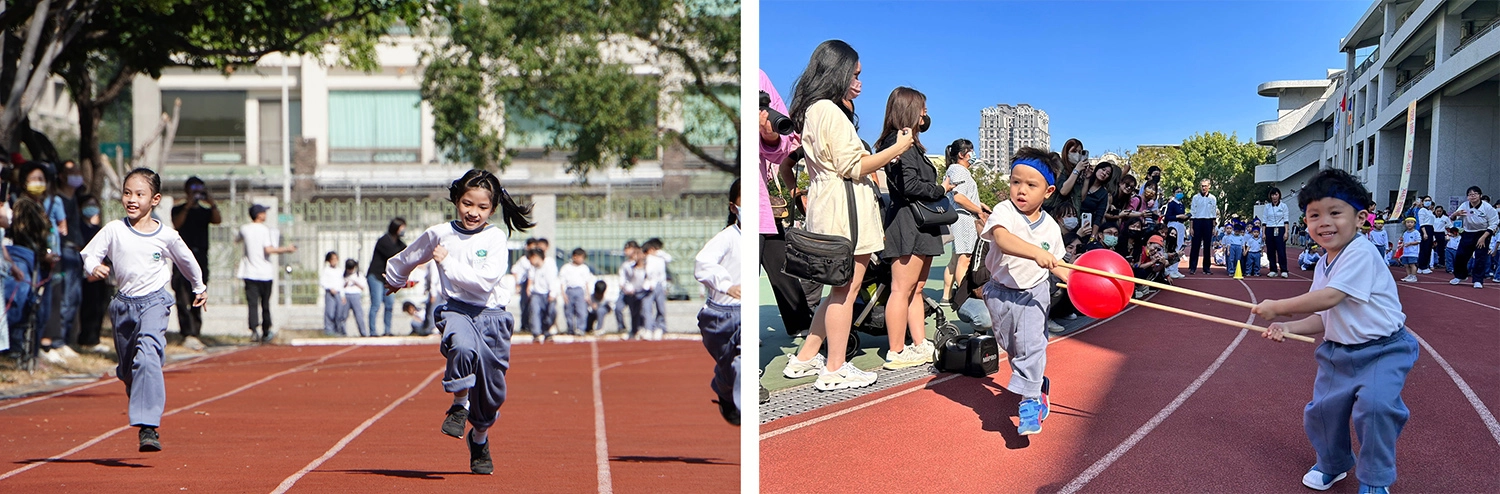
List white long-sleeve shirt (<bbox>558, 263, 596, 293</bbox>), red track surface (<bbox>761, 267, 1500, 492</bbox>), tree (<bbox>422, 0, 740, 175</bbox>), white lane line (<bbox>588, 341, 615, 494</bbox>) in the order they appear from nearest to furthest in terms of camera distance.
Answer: red track surface (<bbox>761, 267, 1500, 492</bbox>)
white lane line (<bbox>588, 341, 615, 494</bbox>)
white long-sleeve shirt (<bbox>558, 263, 596, 293</bbox>)
tree (<bbox>422, 0, 740, 175</bbox>)

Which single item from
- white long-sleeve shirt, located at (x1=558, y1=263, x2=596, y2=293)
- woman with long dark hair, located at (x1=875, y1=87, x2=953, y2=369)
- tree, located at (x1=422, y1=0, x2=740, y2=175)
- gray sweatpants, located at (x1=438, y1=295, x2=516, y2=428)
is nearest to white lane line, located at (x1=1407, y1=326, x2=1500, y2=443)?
woman with long dark hair, located at (x1=875, y1=87, x2=953, y2=369)

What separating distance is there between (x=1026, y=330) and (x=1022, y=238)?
0.92 ft

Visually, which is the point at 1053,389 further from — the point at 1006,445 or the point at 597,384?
the point at 597,384

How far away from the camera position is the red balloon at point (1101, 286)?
3.04 m

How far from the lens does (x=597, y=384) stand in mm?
8586

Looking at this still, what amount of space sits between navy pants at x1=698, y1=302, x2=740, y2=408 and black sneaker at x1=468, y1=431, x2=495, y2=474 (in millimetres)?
825

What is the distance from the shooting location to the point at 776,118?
135 inches

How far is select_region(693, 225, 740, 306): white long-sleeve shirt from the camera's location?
132 inches

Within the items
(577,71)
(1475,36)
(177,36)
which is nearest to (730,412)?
(1475,36)

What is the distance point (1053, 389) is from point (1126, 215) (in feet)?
2.04

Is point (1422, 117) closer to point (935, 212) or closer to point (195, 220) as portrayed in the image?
point (935, 212)

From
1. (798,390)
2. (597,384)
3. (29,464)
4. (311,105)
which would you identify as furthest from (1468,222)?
(311,105)

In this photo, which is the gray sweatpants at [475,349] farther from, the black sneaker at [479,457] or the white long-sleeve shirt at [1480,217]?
Result: the white long-sleeve shirt at [1480,217]

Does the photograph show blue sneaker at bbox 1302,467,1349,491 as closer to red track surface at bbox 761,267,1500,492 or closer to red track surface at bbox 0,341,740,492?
red track surface at bbox 761,267,1500,492
